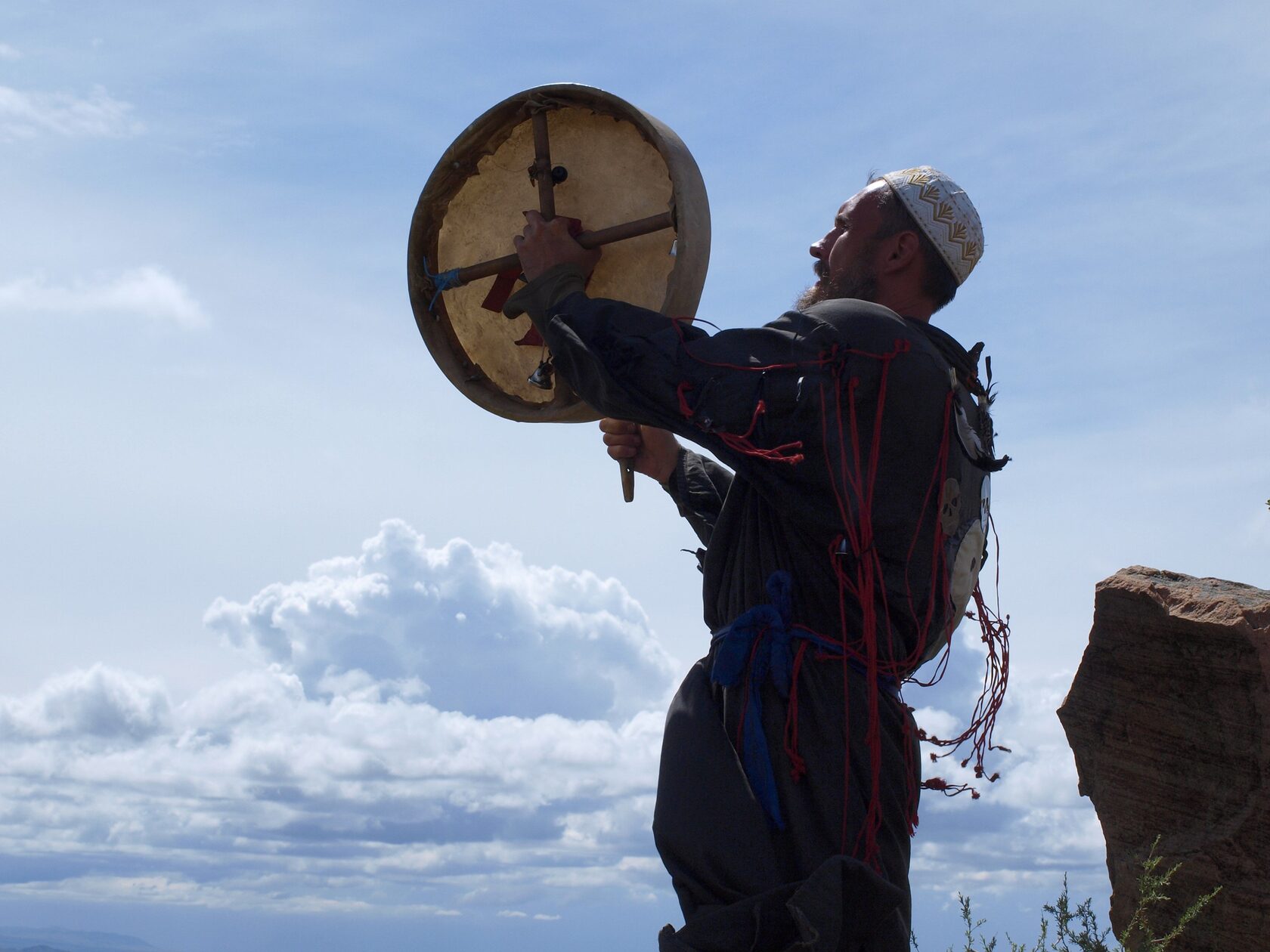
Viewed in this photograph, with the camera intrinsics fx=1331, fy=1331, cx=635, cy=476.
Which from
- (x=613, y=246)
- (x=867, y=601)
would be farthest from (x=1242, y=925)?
(x=613, y=246)

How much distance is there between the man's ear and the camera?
3.22 metres

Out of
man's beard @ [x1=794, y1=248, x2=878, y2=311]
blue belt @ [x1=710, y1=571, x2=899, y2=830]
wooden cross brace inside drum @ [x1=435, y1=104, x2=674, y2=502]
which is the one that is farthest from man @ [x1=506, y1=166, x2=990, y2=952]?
wooden cross brace inside drum @ [x1=435, y1=104, x2=674, y2=502]

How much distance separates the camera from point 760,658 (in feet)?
8.93

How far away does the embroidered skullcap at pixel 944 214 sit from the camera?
3.23 metres

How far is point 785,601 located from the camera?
2.75 meters

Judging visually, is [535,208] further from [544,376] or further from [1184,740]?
[1184,740]

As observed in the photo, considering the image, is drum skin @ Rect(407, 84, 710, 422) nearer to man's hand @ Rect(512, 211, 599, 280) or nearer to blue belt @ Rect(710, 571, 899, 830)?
man's hand @ Rect(512, 211, 599, 280)

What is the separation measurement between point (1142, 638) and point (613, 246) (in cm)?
285

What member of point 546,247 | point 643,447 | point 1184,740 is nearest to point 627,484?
point 643,447

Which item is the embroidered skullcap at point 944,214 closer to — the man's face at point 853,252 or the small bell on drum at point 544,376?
the man's face at point 853,252

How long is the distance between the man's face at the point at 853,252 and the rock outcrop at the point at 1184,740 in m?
2.44

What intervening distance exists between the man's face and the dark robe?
0.30m

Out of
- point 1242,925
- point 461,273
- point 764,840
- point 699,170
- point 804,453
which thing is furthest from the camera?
point 1242,925

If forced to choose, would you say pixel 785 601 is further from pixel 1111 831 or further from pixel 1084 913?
pixel 1111 831
